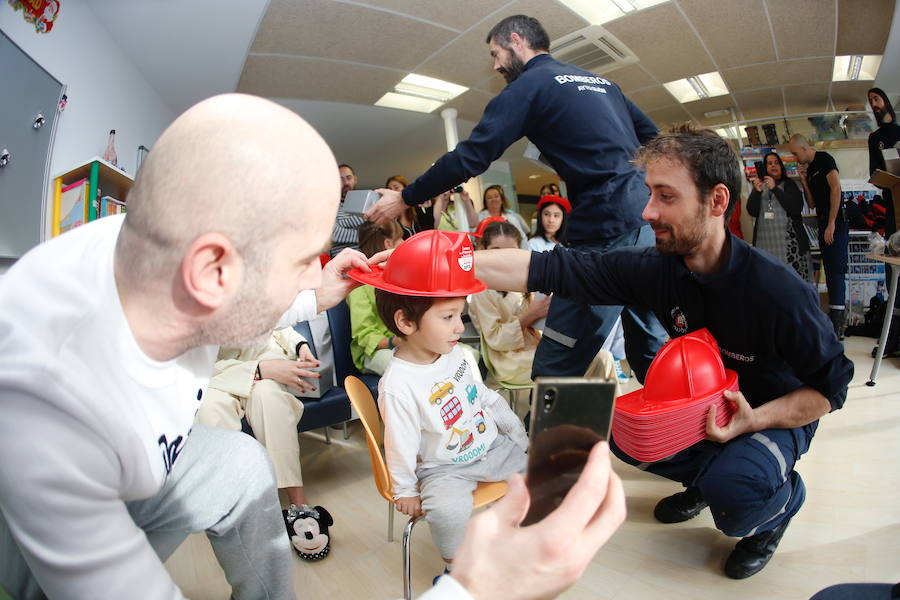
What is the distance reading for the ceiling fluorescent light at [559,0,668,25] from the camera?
4086 mm

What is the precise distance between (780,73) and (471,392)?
20.5 feet

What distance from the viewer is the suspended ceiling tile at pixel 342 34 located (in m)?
3.47

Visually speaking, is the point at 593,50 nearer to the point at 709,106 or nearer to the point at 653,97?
the point at 653,97

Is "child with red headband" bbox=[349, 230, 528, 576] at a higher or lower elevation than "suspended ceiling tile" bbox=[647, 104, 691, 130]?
lower

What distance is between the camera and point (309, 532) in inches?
56.7

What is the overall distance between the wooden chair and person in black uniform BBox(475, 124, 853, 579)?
1.75 ft

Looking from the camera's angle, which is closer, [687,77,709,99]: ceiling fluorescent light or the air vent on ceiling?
the air vent on ceiling

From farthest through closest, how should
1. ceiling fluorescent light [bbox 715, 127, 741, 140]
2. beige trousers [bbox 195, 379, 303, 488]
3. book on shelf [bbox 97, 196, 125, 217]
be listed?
1. ceiling fluorescent light [bbox 715, 127, 741, 140]
2. book on shelf [bbox 97, 196, 125, 217]
3. beige trousers [bbox 195, 379, 303, 488]

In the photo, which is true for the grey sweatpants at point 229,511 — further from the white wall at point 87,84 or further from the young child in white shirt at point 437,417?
the white wall at point 87,84

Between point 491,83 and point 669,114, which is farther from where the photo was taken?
point 669,114

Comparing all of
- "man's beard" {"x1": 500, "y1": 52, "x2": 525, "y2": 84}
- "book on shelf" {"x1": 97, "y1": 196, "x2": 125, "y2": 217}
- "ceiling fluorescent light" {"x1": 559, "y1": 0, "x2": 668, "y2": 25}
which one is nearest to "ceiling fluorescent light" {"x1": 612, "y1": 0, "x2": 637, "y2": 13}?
"ceiling fluorescent light" {"x1": 559, "y1": 0, "x2": 668, "y2": 25}

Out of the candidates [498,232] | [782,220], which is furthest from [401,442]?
[782,220]

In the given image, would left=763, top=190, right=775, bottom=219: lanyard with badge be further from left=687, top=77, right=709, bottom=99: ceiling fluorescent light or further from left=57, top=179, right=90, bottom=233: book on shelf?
left=57, top=179, right=90, bottom=233: book on shelf

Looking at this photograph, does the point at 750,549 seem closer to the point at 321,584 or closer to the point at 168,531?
the point at 321,584
